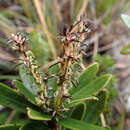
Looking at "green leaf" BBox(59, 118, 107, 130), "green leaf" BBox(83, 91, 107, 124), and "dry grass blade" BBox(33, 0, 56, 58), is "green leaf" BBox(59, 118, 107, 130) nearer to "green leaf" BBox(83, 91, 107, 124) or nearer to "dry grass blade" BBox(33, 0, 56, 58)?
"green leaf" BBox(83, 91, 107, 124)

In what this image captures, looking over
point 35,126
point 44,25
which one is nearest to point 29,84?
point 35,126

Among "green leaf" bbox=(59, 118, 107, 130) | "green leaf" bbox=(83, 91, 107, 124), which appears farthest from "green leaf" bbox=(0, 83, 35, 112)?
"green leaf" bbox=(83, 91, 107, 124)

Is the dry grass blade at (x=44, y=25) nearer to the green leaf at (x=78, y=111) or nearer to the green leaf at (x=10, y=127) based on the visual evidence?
the green leaf at (x=78, y=111)

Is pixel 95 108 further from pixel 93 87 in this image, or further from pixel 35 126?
pixel 35 126

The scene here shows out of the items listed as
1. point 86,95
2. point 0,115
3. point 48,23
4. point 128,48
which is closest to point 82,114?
point 86,95

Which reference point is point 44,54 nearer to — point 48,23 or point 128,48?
point 48,23
